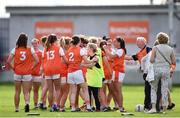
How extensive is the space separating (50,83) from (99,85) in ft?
4.39

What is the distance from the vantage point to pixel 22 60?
22.8 metres

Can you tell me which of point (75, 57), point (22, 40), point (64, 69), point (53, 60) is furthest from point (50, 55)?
point (22, 40)

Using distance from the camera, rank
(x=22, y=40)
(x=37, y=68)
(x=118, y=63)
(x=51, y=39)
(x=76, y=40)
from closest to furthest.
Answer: (x=22, y=40), (x=76, y=40), (x=51, y=39), (x=118, y=63), (x=37, y=68)

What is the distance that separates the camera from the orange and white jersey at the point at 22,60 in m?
22.8

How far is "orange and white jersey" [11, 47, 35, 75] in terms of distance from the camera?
22.8m

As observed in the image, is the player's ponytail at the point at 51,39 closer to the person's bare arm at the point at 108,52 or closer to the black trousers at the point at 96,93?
the person's bare arm at the point at 108,52

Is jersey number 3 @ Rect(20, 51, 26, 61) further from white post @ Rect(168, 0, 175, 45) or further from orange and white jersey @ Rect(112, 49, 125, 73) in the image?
white post @ Rect(168, 0, 175, 45)

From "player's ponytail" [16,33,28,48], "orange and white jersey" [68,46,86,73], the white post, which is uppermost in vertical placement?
the white post

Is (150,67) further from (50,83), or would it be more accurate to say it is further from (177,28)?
(177,28)

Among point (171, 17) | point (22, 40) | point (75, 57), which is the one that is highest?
point (171, 17)

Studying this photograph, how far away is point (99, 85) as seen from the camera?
23266mm

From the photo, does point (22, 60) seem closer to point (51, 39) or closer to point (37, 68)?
point (51, 39)

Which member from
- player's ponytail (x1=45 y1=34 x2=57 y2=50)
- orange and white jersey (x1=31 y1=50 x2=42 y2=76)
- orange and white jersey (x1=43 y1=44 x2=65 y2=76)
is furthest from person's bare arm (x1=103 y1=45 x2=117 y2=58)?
orange and white jersey (x1=31 y1=50 x2=42 y2=76)

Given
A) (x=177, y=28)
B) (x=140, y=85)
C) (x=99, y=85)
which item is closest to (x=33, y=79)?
(x=99, y=85)
